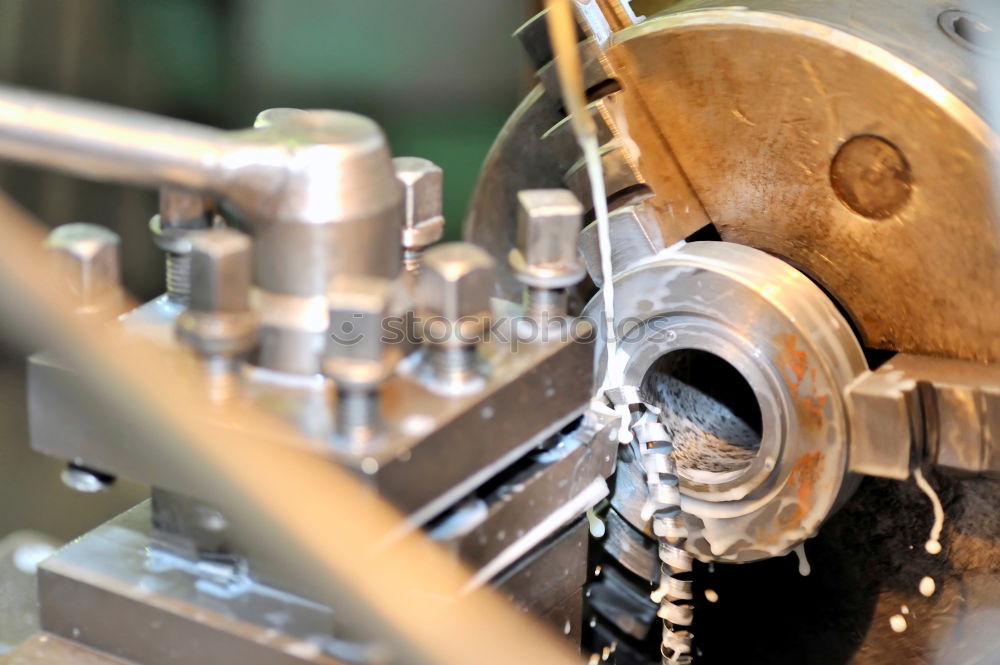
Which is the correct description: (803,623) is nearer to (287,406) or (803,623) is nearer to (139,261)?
(287,406)

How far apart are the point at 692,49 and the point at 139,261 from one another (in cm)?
Result: 98

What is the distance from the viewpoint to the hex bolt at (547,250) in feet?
1.83

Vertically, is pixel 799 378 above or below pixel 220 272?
below

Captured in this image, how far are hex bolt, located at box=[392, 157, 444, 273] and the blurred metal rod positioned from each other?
0.11 m

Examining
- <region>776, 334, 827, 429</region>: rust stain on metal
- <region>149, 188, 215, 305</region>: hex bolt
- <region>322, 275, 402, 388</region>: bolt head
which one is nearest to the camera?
<region>322, 275, 402, 388</region>: bolt head

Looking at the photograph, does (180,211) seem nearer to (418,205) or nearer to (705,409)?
(418,205)

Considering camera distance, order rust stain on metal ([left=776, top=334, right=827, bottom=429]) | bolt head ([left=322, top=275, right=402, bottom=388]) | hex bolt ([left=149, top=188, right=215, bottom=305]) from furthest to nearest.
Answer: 1. rust stain on metal ([left=776, top=334, right=827, bottom=429])
2. hex bolt ([left=149, top=188, right=215, bottom=305])
3. bolt head ([left=322, top=275, right=402, bottom=388])

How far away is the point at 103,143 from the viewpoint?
19.1 inches

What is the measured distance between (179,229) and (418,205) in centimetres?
12

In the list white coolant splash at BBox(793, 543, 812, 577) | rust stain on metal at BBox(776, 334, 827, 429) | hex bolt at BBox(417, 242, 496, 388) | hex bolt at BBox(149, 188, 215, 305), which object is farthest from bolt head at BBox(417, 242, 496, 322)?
white coolant splash at BBox(793, 543, 812, 577)

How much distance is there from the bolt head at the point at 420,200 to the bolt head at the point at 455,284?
0.06 meters

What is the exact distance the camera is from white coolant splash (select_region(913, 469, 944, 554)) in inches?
27.6

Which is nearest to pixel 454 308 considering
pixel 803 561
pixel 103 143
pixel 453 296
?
pixel 453 296

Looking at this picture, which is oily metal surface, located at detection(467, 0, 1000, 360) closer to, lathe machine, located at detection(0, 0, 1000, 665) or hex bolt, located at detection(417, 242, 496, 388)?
A: lathe machine, located at detection(0, 0, 1000, 665)
